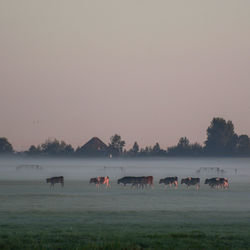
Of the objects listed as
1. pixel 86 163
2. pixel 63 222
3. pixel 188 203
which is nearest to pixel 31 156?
pixel 86 163

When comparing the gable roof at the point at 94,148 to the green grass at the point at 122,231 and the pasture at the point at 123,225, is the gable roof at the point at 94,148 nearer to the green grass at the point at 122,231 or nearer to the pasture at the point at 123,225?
the pasture at the point at 123,225

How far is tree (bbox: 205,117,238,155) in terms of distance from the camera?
176 meters

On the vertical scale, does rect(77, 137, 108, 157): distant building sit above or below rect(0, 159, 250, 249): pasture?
above

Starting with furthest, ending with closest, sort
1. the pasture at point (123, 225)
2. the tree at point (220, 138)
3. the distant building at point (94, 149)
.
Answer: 1. the distant building at point (94, 149)
2. the tree at point (220, 138)
3. the pasture at point (123, 225)

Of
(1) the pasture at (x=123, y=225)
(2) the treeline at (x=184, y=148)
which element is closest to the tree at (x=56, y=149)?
(2) the treeline at (x=184, y=148)

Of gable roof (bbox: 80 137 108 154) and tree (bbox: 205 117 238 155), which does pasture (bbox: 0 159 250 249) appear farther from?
gable roof (bbox: 80 137 108 154)

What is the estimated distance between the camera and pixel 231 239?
2328 centimetres

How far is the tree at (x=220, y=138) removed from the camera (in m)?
176

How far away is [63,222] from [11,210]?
7.48 meters

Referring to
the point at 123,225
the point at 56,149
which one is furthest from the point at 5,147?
the point at 123,225

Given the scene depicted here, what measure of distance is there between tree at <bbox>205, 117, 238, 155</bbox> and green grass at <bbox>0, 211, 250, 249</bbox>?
145 metres

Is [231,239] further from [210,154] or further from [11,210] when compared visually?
[210,154]

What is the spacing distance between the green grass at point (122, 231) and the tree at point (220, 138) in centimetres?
14468

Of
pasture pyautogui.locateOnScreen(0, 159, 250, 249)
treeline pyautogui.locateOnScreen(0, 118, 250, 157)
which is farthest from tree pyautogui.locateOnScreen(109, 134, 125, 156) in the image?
pasture pyautogui.locateOnScreen(0, 159, 250, 249)
